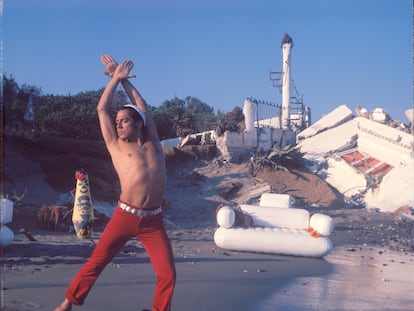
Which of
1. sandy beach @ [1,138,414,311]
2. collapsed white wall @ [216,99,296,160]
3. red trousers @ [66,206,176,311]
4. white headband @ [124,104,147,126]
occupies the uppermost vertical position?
collapsed white wall @ [216,99,296,160]

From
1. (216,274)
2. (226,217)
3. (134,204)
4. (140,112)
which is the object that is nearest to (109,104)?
(140,112)

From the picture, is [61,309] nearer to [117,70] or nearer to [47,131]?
[117,70]

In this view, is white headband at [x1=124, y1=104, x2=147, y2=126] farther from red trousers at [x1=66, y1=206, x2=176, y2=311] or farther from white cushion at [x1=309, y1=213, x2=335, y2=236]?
white cushion at [x1=309, y1=213, x2=335, y2=236]

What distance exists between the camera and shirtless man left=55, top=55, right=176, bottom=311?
3266 millimetres

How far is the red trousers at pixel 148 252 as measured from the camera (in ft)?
10.5

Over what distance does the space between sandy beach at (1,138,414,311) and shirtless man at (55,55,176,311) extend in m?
0.78

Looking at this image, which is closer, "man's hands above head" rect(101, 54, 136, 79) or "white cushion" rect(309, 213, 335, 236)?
"man's hands above head" rect(101, 54, 136, 79)

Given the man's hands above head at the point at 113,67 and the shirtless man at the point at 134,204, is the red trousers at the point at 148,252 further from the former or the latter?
the man's hands above head at the point at 113,67

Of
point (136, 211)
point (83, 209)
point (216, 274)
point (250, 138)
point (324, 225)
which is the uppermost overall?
point (250, 138)

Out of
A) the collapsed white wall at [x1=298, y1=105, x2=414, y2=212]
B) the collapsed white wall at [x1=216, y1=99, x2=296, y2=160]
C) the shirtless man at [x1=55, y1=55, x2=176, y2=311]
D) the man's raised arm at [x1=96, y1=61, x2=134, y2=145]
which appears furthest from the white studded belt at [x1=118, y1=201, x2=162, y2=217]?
the collapsed white wall at [x1=216, y1=99, x2=296, y2=160]

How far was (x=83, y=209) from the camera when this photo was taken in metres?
7.31

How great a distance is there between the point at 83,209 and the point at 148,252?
425cm

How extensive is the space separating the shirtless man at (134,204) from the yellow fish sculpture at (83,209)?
3.95m

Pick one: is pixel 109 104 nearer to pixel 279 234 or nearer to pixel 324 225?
pixel 279 234
